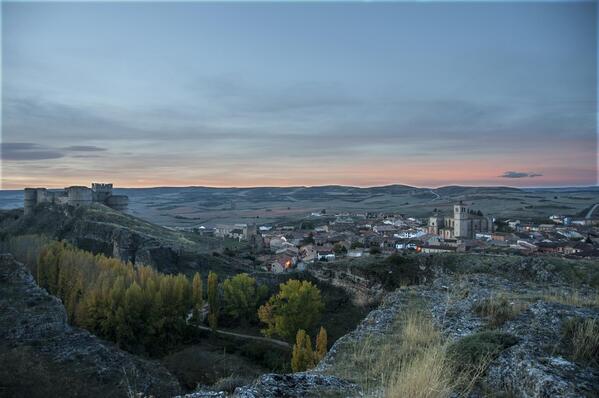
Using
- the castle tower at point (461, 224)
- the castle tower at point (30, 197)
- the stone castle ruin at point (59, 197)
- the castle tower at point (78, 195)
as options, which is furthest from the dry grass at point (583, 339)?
the castle tower at point (30, 197)

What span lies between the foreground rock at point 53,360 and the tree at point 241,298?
17.4 meters

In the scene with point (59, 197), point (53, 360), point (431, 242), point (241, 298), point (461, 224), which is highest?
point (59, 197)

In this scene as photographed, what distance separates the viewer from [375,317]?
8.72 meters

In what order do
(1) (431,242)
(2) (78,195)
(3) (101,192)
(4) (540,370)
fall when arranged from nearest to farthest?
1. (4) (540,370)
2. (1) (431,242)
3. (2) (78,195)
4. (3) (101,192)

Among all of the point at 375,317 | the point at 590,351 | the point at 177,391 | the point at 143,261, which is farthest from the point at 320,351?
the point at 143,261

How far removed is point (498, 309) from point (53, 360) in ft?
47.1

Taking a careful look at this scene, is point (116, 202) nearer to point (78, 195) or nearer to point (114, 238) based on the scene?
point (78, 195)

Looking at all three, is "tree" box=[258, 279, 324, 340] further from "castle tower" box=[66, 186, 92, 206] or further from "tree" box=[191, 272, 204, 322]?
"castle tower" box=[66, 186, 92, 206]

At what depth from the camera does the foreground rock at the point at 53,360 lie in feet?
38.0

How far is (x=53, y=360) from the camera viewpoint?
1378 centimetres

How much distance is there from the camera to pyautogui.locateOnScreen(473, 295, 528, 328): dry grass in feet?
23.9

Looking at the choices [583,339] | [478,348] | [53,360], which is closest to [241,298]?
[53,360]

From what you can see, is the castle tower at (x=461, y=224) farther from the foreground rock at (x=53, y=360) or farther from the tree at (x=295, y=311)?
the foreground rock at (x=53, y=360)

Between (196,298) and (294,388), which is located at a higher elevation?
(294,388)
